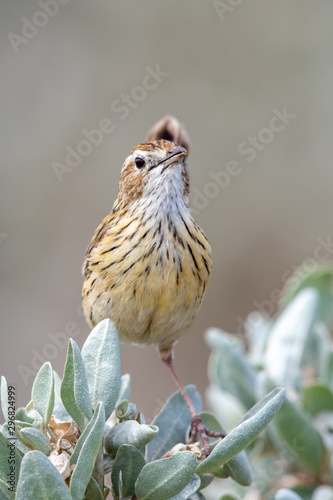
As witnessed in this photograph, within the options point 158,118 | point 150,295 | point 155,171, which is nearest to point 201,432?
point 150,295

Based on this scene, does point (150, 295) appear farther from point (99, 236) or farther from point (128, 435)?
point (128, 435)

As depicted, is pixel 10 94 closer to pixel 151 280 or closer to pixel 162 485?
pixel 151 280

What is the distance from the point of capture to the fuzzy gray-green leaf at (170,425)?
2117 millimetres

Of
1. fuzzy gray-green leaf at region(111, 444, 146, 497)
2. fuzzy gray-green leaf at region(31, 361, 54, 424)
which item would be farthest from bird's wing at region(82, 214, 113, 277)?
fuzzy gray-green leaf at region(111, 444, 146, 497)

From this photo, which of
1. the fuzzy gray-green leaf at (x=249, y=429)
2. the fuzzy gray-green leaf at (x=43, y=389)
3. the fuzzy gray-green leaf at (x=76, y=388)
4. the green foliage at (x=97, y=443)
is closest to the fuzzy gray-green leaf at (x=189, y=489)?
the green foliage at (x=97, y=443)

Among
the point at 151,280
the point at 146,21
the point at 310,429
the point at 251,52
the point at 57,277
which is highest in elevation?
the point at 146,21

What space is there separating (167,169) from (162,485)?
1.41m

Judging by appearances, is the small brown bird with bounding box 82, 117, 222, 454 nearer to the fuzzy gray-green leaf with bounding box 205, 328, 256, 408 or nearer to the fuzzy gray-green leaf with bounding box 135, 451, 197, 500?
the fuzzy gray-green leaf with bounding box 205, 328, 256, 408

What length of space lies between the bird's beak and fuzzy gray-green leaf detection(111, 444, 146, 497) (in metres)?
1.24

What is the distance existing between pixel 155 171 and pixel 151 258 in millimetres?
387

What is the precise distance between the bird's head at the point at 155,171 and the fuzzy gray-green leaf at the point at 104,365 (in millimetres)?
998

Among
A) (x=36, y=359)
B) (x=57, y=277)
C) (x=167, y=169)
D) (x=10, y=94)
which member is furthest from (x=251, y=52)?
(x=167, y=169)

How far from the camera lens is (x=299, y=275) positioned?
10.6 ft

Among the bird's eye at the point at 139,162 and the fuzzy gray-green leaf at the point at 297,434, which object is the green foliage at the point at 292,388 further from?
the bird's eye at the point at 139,162
